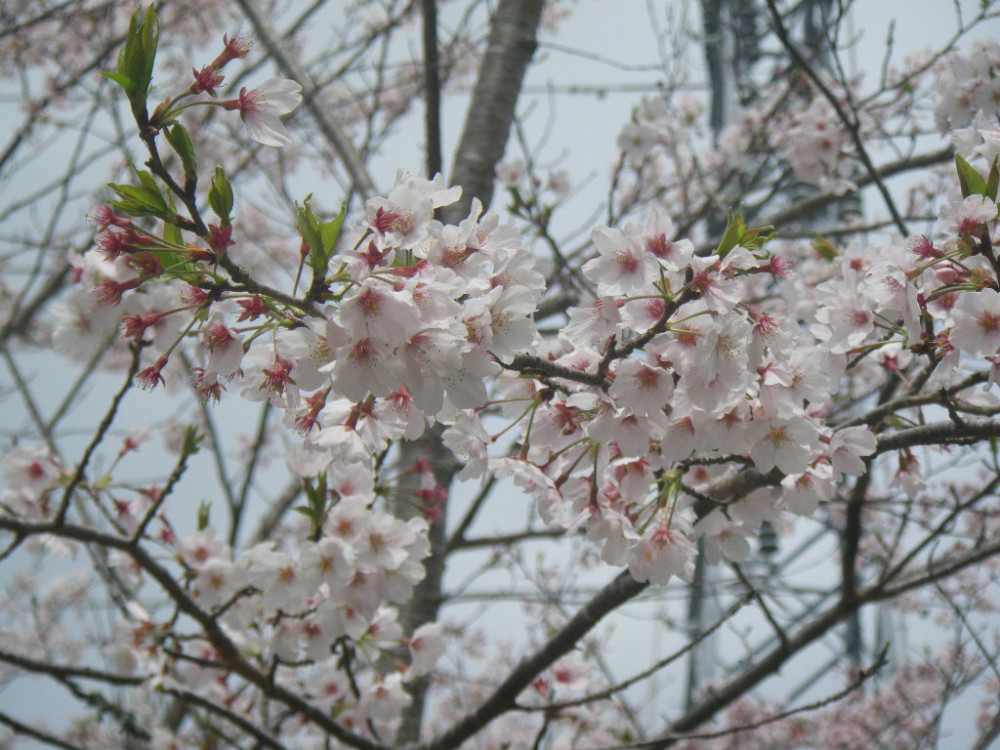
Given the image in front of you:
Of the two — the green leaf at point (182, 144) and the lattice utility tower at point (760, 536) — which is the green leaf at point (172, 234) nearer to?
the green leaf at point (182, 144)

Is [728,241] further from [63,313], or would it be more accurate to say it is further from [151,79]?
[63,313]

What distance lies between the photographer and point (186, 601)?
6.06 feet

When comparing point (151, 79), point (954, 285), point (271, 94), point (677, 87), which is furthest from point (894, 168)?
point (151, 79)

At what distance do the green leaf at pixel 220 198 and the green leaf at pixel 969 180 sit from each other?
1.08 meters

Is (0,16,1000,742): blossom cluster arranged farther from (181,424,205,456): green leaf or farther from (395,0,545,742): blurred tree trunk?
(395,0,545,742): blurred tree trunk

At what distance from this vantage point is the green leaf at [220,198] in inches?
36.4

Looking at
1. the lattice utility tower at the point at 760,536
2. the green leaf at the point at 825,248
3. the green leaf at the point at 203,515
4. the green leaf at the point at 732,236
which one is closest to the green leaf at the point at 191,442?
the green leaf at the point at 203,515

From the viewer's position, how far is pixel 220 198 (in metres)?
0.94

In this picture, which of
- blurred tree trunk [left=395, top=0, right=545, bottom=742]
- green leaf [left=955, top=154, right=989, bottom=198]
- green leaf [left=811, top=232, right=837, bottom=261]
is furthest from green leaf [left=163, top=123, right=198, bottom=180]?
blurred tree trunk [left=395, top=0, right=545, bottom=742]

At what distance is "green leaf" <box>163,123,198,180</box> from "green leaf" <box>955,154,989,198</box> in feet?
3.66

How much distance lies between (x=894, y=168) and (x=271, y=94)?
10.2 ft

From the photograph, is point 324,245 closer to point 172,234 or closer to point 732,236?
point 172,234

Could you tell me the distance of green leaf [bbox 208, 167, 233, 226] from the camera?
0.93 m

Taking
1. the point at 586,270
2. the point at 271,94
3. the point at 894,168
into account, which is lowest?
the point at 586,270
